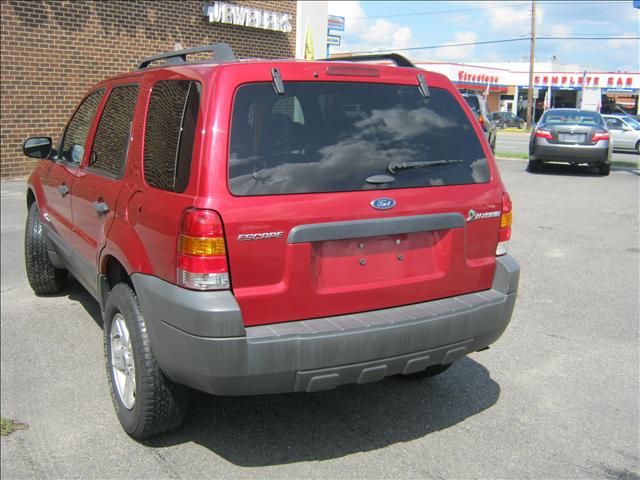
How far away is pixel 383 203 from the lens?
312cm

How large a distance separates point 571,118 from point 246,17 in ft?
27.2

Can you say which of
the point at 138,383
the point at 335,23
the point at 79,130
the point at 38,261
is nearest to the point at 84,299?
the point at 38,261

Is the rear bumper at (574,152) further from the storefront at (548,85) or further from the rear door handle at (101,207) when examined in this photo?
the storefront at (548,85)

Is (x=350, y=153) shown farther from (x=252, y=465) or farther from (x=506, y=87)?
(x=506, y=87)

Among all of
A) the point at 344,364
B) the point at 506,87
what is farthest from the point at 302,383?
the point at 506,87

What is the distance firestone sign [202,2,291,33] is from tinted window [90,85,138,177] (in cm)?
1202

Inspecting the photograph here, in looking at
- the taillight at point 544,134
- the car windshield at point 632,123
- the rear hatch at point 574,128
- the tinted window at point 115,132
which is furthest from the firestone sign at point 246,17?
the car windshield at point 632,123

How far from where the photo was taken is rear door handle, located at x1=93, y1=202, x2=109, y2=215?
3.78m

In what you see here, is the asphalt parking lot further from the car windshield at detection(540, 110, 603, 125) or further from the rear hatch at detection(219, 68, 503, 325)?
the car windshield at detection(540, 110, 603, 125)

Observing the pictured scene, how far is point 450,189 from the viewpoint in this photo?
132 inches

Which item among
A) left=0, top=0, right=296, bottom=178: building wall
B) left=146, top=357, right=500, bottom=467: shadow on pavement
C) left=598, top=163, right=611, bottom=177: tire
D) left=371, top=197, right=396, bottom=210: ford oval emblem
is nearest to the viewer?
left=371, top=197, right=396, bottom=210: ford oval emblem

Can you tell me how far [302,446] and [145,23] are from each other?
13.2 metres

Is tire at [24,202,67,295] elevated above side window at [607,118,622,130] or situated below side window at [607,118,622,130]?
below

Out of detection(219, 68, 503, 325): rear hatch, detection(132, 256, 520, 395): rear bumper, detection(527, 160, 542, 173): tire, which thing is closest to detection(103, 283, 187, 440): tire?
detection(132, 256, 520, 395): rear bumper
